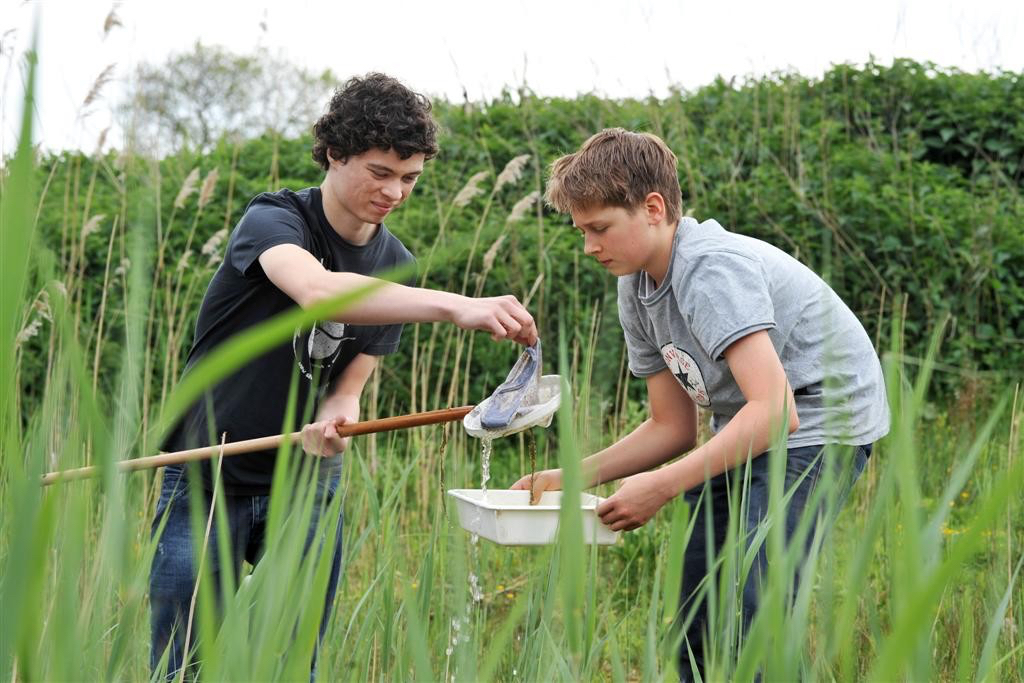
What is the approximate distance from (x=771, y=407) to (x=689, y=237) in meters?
0.46

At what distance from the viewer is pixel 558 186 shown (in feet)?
7.47

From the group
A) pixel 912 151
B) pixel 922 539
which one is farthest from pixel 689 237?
pixel 912 151

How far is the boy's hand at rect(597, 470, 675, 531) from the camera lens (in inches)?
79.7

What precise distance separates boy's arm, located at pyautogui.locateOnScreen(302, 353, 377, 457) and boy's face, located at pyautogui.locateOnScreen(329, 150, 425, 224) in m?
0.42

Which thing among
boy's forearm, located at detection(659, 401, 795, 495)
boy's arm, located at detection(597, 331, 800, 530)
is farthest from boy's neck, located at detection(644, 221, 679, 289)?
boy's forearm, located at detection(659, 401, 795, 495)

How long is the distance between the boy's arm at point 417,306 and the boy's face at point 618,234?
30 centimetres

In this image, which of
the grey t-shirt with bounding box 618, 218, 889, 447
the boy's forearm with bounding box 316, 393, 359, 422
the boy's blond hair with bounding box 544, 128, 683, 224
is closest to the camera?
the grey t-shirt with bounding box 618, 218, 889, 447

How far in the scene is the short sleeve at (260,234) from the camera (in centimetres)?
215

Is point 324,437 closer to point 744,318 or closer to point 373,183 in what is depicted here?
point 373,183

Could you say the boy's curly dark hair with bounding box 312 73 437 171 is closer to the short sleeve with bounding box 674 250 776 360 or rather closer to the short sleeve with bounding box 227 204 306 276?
the short sleeve with bounding box 227 204 306 276

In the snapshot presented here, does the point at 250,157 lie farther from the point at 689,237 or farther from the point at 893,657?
the point at 893,657

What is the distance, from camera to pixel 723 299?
6.68 ft

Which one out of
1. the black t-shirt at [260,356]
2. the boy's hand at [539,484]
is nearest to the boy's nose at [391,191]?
the black t-shirt at [260,356]

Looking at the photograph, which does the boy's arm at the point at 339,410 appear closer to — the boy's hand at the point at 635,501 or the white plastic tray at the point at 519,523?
the white plastic tray at the point at 519,523
